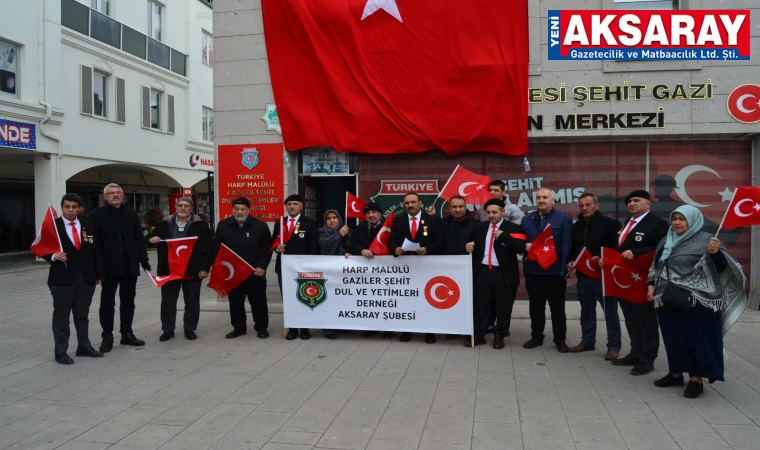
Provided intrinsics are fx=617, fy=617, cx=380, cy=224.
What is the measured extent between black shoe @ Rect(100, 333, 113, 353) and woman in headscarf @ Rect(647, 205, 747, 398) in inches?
242

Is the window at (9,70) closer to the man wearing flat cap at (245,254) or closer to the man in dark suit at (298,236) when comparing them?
the man wearing flat cap at (245,254)

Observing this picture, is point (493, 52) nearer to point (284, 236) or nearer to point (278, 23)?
point (278, 23)

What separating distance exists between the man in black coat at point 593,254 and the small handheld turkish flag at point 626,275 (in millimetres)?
274

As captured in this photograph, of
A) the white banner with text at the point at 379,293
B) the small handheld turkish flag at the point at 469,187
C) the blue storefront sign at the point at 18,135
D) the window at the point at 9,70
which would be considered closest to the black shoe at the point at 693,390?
the white banner with text at the point at 379,293

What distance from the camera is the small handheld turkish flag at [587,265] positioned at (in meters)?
6.96

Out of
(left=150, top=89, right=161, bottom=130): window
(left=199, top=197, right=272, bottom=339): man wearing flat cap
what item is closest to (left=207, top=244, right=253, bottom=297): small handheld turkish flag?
(left=199, top=197, right=272, bottom=339): man wearing flat cap

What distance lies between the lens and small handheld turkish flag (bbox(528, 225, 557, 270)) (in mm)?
7137

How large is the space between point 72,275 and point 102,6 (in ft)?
61.6

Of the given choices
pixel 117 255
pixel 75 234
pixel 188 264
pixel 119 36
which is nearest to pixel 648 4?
pixel 188 264

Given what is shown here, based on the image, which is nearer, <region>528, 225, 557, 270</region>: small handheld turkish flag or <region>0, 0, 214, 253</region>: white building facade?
<region>528, 225, 557, 270</region>: small handheld turkish flag

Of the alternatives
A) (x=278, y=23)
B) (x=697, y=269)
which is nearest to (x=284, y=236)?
(x=278, y=23)

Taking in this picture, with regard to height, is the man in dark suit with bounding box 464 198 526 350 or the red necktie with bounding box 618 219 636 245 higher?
the red necktie with bounding box 618 219 636 245

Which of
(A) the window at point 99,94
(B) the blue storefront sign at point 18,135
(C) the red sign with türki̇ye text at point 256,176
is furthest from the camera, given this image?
(A) the window at point 99,94

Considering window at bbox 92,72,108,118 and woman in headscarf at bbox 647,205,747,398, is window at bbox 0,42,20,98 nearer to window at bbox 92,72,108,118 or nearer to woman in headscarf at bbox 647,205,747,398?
window at bbox 92,72,108,118
